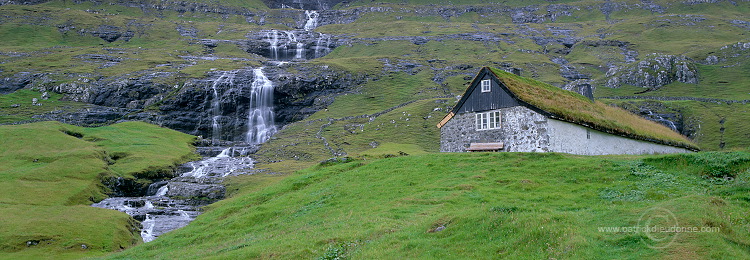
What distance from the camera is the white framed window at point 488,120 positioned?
1547 inches

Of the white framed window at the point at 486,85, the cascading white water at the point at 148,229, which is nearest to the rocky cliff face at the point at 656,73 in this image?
the white framed window at the point at 486,85

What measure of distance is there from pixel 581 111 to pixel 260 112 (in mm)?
99000

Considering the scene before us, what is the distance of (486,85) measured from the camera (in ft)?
133

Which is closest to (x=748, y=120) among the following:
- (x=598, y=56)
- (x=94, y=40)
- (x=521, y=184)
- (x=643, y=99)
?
(x=643, y=99)

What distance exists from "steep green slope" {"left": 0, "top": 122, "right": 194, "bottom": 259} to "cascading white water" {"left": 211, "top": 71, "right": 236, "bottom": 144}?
11.6 m

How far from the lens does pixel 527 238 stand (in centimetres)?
1540

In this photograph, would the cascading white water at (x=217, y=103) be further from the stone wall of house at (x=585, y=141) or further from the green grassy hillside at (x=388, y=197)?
the stone wall of house at (x=585, y=141)

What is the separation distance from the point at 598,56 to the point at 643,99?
6574 centimetres

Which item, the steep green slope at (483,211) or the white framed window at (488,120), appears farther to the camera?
the white framed window at (488,120)

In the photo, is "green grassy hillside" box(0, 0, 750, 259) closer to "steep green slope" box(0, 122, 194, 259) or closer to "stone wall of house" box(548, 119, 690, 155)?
"steep green slope" box(0, 122, 194, 259)

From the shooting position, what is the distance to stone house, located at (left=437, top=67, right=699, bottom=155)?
36.3 metres

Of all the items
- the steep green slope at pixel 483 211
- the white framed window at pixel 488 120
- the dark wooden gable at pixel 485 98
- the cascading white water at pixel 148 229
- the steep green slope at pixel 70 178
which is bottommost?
the cascading white water at pixel 148 229

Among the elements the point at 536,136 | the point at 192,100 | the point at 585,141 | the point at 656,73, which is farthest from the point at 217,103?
the point at 656,73

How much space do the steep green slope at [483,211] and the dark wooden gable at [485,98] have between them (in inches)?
269
